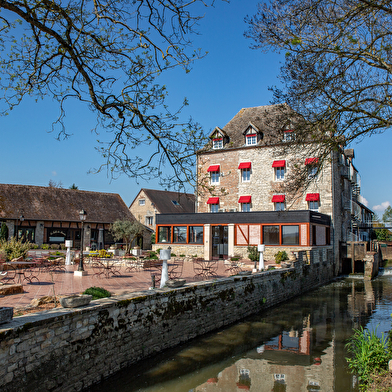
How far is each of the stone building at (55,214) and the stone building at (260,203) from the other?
10.3m

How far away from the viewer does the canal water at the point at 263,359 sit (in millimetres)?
6766

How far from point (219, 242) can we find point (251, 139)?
9147mm

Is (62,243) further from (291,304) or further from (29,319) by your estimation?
(29,319)

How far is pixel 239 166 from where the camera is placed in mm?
28172

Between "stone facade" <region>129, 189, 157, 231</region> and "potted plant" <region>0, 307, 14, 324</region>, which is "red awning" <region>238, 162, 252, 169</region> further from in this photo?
"potted plant" <region>0, 307, 14, 324</region>

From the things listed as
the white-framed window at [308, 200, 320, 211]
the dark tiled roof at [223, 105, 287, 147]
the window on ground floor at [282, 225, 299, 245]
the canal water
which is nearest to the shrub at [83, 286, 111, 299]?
the canal water

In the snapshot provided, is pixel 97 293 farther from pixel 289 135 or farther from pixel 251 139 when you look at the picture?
pixel 251 139

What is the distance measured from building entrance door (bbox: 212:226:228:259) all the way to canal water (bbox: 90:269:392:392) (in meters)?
11.0

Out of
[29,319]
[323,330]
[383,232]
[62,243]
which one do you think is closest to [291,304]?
[323,330]

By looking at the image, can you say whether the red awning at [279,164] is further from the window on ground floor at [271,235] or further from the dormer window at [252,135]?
the window on ground floor at [271,235]

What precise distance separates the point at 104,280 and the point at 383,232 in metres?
55.4

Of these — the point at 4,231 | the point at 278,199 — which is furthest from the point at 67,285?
the point at 4,231

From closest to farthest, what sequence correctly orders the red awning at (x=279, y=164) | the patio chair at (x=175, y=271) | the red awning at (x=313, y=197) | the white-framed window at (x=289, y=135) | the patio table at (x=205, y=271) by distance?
the white-framed window at (x=289, y=135), the patio chair at (x=175, y=271), the patio table at (x=205, y=271), the red awning at (x=313, y=197), the red awning at (x=279, y=164)

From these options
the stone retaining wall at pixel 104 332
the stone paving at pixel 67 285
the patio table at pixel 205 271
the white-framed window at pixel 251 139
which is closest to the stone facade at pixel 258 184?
the white-framed window at pixel 251 139
